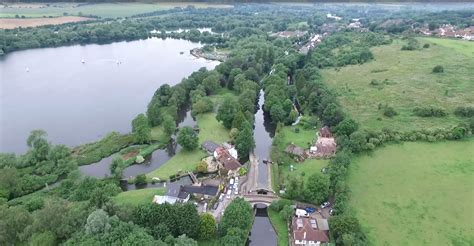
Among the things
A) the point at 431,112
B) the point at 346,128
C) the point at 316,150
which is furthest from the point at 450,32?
the point at 316,150

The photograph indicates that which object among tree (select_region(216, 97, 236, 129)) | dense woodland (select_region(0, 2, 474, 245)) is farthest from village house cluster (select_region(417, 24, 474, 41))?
tree (select_region(216, 97, 236, 129))

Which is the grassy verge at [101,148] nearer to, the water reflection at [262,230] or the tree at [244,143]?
the tree at [244,143]

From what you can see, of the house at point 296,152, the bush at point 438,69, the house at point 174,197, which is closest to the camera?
the house at point 174,197

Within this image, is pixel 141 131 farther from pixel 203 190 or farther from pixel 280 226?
pixel 280 226

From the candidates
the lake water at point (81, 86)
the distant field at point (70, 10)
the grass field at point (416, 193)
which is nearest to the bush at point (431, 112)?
the grass field at point (416, 193)

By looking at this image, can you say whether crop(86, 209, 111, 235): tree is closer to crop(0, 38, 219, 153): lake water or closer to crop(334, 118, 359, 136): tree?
crop(0, 38, 219, 153): lake water

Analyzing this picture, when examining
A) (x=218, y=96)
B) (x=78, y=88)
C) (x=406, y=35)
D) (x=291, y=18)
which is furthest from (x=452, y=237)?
(x=291, y=18)
